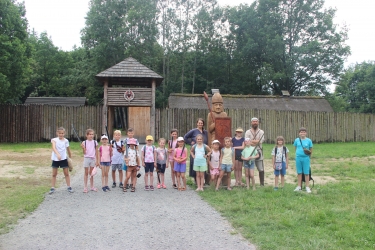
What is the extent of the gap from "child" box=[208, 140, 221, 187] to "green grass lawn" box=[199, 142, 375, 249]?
0.44 meters

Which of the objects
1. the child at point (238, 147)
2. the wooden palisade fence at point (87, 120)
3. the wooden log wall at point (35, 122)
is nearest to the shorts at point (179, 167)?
the child at point (238, 147)

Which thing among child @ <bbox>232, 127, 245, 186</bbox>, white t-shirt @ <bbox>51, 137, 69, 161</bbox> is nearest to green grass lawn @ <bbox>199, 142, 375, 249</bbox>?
child @ <bbox>232, 127, 245, 186</bbox>

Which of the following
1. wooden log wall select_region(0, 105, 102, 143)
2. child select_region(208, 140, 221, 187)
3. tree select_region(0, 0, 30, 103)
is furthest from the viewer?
wooden log wall select_region(0, 105, 102, 143)

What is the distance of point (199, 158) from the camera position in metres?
9.39

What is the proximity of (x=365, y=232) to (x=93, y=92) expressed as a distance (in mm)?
35771

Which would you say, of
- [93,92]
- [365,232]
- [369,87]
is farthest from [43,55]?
[365,232]

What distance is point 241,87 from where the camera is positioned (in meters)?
41.8

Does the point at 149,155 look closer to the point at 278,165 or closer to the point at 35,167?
the point at 278,165

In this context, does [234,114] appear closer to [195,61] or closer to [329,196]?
[329,196]

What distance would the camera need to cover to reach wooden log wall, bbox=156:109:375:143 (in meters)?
22.2

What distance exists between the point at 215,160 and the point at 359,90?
37.9 meters

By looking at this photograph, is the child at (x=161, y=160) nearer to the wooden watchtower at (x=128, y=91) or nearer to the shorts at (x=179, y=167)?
the shorts at (x=179, y=167)

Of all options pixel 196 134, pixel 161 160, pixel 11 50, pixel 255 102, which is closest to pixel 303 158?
pixel 196 134

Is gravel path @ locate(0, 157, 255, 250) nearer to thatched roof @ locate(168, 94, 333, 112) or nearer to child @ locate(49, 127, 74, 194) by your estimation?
child @ locate(49, 127, 74, 194)
